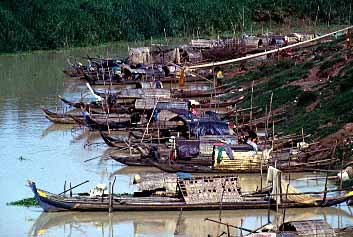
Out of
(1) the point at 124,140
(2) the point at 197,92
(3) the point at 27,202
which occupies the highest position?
(1) the point at 124,140

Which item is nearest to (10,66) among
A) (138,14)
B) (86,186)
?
(138,14)

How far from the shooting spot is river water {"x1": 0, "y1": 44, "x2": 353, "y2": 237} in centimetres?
1847

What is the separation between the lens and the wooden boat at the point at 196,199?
61.8 ft

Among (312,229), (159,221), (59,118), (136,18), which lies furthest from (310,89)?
(136,18)

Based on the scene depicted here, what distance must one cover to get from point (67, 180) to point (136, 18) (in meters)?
35.8

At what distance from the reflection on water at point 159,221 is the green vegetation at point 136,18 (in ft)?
108

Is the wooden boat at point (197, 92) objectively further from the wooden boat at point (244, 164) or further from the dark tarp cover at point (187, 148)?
the wooden boat at point (244, 164)

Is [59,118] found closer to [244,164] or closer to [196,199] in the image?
[244,164]

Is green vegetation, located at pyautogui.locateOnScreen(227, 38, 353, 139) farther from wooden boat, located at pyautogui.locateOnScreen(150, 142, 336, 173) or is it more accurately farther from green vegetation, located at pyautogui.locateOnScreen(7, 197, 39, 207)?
green vegetation, located at pyautogui.locateOnScreen(7, 197, 39, 207)

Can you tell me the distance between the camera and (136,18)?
57.0 meters

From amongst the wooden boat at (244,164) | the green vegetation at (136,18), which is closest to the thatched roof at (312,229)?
the wooden boat at (244,164)

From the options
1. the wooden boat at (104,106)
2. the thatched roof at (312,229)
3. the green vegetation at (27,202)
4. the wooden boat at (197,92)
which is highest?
the thatched roof at (312,229)

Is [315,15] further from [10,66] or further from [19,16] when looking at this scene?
[10,66]

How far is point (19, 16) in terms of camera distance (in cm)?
5394
